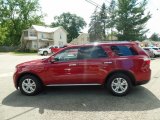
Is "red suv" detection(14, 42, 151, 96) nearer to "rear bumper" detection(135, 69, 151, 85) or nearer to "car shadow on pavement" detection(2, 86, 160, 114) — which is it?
"rear bumper" detection(135, 69, 151, 85)

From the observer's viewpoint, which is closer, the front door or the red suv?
the red suv

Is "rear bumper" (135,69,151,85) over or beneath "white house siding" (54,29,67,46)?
beneath

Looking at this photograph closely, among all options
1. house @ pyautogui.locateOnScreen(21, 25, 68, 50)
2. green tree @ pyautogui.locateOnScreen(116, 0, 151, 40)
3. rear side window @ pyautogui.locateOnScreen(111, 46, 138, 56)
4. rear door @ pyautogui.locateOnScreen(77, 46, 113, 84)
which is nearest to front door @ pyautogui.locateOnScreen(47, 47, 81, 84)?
rear door @ pyautogui.locateOnScreen(77, 46, 113, 84)

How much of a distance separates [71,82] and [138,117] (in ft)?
9.14

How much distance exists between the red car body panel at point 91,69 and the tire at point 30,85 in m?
0.18

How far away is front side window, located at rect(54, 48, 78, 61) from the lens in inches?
313

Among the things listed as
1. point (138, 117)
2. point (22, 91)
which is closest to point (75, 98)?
point (22, 91)

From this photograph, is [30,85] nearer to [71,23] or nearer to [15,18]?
[15,18]

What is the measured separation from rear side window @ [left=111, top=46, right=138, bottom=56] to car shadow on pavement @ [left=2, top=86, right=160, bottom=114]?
1.29 meters

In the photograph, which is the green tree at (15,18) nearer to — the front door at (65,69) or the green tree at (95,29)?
the green tree at (95,29)

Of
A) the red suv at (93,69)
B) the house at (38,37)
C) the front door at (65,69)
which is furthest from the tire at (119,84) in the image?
the house at (38,37)

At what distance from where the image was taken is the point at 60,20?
104250 mm

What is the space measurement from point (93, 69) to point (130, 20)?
4852 cm

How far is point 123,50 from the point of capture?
7.83m
